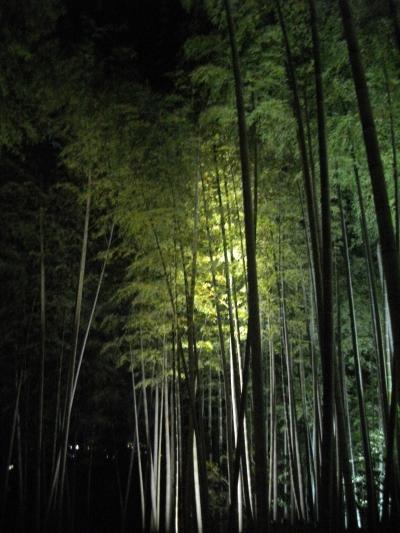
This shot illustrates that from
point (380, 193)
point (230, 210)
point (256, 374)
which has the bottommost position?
point (256, 374)

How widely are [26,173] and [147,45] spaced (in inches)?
108

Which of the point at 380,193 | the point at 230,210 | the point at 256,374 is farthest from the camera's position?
the point at 230,210

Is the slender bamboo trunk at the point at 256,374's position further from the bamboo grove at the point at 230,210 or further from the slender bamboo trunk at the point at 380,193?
the slender bamboo trunk at the point at 380,193

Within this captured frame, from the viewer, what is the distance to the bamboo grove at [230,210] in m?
2.96

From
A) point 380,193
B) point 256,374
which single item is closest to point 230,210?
point 256,374

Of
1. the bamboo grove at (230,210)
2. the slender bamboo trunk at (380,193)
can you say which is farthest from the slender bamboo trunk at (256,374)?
the slender bamboo trunk at (380,193)

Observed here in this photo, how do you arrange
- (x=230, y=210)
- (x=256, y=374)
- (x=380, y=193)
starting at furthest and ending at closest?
(x=230, y=210), (x=256, y=374), (x=380, y=193)

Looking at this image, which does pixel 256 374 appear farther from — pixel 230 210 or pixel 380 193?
pixel 230 210

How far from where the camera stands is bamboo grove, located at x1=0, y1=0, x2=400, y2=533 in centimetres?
296

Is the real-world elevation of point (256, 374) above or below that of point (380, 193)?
below

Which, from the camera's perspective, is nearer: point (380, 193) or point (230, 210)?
point (380, 193)

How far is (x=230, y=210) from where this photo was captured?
5512mm

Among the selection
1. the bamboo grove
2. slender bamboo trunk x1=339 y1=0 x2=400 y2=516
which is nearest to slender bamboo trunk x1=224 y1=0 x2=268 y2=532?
the bamboo grove

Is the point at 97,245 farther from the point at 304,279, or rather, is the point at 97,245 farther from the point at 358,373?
the point at 358,373
